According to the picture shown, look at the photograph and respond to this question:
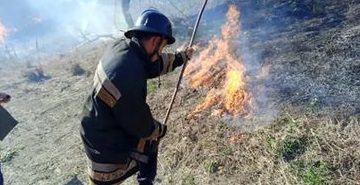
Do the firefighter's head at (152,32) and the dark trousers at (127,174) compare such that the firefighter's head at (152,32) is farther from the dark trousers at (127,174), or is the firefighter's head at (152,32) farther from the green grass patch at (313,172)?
the green grass patch at (313,172)

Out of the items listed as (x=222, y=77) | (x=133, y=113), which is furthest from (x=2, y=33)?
(x=133, y=113)

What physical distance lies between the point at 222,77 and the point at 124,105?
13.5 ft

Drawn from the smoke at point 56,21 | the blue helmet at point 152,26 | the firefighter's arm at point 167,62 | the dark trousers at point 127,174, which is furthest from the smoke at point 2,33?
the blue helmet at point 152,26

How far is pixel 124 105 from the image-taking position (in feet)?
12.3

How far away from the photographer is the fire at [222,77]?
22.1 feet

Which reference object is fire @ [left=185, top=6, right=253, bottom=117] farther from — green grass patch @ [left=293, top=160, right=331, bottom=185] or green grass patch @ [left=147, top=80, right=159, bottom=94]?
green grass patch @ [left=293, top=160, right=331, bottom=185]

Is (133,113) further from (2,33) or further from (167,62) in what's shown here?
(2,33)

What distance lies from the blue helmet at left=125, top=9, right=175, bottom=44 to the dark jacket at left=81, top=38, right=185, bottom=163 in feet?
0.30

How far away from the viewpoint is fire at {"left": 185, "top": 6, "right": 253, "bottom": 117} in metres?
6.74

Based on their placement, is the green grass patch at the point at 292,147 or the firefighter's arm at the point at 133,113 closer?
the firefighter's arm at the point at 133,113

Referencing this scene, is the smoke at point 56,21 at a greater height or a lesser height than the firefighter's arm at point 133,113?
lesser

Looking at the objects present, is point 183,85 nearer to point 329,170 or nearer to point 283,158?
point 283,158

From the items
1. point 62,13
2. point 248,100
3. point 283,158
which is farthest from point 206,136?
point 62,13

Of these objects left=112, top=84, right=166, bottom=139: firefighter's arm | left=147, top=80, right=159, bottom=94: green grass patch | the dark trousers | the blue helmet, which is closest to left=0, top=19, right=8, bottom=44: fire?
left=147, top=80, right=159, bottom=94: green grass patch
